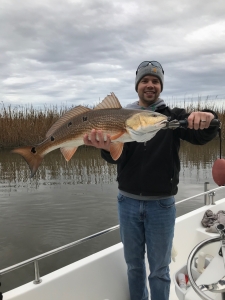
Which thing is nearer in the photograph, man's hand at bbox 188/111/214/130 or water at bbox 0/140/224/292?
man's hand at bbox 188/111/214/130

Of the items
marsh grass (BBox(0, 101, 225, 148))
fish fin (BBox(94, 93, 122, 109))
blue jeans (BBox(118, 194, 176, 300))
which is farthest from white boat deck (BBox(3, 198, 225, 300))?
marsh grass (BBox(0, 101, 225, 148))

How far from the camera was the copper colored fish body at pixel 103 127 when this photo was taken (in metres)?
1.88

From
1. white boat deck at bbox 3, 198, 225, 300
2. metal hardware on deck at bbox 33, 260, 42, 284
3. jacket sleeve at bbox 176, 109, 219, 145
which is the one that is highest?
jacket sleeve at bbox 176, 109, 219, 145

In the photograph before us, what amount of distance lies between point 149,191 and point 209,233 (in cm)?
180

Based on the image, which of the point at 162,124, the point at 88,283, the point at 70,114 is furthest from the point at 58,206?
the point at 162,124

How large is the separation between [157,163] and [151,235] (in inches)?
22.1

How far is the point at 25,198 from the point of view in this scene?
748 centimetres

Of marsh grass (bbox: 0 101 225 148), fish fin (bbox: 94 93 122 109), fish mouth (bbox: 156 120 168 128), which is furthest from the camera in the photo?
marsh grass (bbox: 0 101 225 148)

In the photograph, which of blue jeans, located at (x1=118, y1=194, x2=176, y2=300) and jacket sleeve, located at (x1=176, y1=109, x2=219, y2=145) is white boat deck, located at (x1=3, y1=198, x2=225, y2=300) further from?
jacket sleeve, located at (x1=176, y1=109, x2=219, y2=145)

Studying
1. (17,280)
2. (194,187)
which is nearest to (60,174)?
(194,187)

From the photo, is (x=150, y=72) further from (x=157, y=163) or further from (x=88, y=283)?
(x=88, y=283)

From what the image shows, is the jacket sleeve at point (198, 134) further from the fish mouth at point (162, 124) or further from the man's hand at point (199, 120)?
the fish mouth at point (162, 124)

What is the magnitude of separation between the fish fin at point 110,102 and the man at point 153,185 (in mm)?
297

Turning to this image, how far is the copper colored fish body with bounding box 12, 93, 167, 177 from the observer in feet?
6.16
